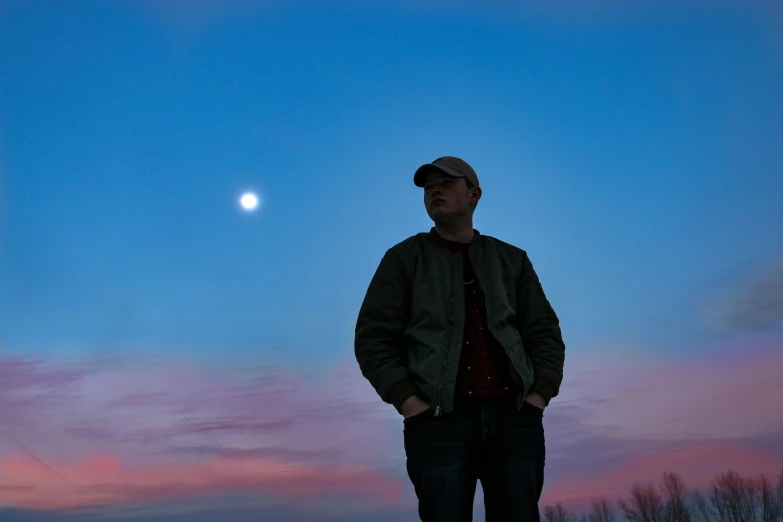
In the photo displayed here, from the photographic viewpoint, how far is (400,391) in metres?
4.36

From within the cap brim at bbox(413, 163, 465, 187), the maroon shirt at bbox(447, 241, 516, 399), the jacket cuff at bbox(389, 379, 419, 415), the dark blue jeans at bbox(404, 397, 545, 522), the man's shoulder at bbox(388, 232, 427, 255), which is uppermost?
the cap brim at bbox(413, 163, 465, 187)

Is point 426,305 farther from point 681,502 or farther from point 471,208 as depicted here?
point 681,502

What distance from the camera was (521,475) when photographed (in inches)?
172

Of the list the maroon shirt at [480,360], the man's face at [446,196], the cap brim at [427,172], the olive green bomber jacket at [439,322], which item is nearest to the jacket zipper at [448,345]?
the olive green bomber jacket at [439,322]

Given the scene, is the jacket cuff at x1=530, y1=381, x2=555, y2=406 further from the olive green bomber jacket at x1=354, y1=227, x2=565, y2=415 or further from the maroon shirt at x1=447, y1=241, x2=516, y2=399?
the maroon shirt at x1=447, y1=241, x2=516, y2=399

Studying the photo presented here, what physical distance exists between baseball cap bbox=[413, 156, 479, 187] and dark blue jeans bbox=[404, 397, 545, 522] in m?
1.71

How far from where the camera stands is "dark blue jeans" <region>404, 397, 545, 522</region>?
13.9ft

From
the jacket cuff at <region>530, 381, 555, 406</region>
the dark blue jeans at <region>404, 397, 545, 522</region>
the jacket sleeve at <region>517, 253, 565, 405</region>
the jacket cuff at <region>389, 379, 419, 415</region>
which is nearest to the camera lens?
the dark blue jeans at <region>404, 397, 545, 522</region>

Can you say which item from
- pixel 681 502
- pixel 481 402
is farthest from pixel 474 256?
pixel 681 502

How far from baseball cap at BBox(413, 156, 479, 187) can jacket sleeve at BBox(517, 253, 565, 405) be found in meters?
0.84

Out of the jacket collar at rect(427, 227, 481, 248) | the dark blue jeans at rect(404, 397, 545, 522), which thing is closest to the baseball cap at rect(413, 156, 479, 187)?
the jacket collar at rect(427, 227, 481, 248)

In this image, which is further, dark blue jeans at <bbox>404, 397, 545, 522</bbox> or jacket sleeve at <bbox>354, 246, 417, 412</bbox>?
jacket sleeve at <bbox>354, 246, 417, 412</bbox>

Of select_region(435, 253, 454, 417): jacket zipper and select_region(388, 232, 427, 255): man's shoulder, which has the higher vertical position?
select_region(388, 232, 427, 255): man's shoulder

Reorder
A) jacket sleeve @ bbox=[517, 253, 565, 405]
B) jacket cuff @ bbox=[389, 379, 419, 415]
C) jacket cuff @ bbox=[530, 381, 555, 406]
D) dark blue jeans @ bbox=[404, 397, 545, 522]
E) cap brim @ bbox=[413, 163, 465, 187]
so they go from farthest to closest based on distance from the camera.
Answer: cap brim @ bbox=[413, 163, 465, 187] → jacket sleeve @ bbox=[517, 253, 565, 405] → jacket cuff @ bbox=[530, 381, 555, 406] → jacket cuff @ bbox=[389, 379, 419, 415] → dark blue jeans @ bbox=[404, 397, 545, 522]
